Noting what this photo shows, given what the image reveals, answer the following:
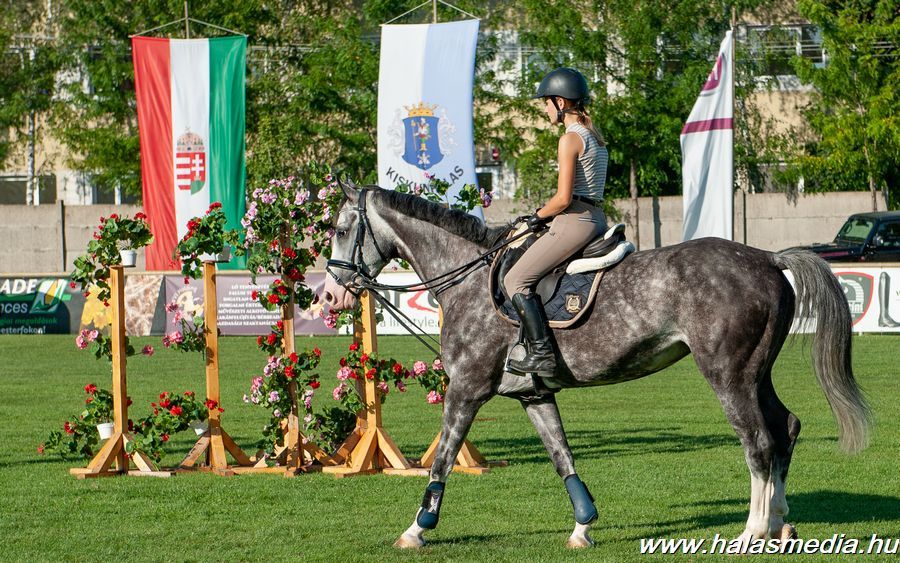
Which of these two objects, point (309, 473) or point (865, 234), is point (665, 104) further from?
point (309, 473)

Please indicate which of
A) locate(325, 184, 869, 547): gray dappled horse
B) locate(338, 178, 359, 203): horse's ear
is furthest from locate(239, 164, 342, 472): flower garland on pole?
locate(325, 184, 869, 547): gray dappled horse

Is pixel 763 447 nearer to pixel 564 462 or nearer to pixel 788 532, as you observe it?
pixel 788 532

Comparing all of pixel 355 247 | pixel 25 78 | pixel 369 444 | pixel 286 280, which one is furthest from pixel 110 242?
pixel 25 78

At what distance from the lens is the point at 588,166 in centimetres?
832

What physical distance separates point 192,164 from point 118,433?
14.4 metres

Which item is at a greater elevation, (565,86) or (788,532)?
(565,86)

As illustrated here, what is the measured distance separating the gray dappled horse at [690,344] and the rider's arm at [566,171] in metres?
0.57

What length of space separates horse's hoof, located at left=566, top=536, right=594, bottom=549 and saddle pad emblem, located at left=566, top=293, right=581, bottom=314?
56.3 inches

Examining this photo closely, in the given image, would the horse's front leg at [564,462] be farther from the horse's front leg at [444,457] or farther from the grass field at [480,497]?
the horse's front leg at [444,457]

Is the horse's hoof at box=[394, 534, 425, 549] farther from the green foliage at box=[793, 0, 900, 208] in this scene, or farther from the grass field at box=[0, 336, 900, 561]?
the green foliage at box=[793, 0, 900, 208]

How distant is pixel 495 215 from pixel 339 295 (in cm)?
2886

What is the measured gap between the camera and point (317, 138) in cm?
3822

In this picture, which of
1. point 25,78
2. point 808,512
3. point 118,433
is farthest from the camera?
point 25,78

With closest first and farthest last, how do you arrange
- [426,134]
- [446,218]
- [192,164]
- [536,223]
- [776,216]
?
[536,223] → [446,218] → [426,134] → [192,164] → [776,216]
